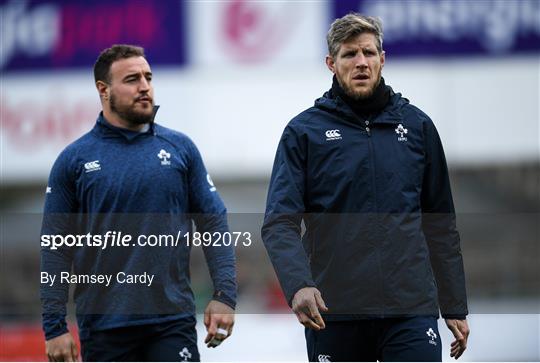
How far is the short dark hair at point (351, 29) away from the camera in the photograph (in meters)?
4.42

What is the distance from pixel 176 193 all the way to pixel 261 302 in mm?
6045

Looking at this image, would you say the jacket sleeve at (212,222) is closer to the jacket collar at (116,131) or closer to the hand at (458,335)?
the jacket collar at (116,131)

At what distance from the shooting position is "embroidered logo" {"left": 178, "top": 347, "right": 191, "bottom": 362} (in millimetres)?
4609

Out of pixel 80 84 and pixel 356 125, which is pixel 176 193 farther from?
pixel 80 84

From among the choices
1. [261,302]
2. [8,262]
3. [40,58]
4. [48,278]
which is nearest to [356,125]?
[48,278]

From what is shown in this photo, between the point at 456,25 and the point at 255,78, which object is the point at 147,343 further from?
the point at 456,25

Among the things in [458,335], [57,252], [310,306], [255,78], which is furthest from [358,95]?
[255,78]

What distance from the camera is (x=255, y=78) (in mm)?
11930

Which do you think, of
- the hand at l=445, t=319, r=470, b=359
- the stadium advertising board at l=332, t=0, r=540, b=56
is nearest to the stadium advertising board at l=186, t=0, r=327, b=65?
the stadium advertising board at l=332, t=0, r=540, b=56

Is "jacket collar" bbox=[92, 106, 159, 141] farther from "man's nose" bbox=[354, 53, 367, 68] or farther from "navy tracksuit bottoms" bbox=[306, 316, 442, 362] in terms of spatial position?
"navy tracksuit bottoms" bbox=[306, 316, 442, 362]

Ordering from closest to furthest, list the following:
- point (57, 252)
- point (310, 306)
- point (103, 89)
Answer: point (310, 306), point (57, 252), point (103, 89)

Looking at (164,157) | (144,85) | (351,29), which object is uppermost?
(351,29)

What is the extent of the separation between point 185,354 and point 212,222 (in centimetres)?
58

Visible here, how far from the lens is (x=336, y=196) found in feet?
14.1
